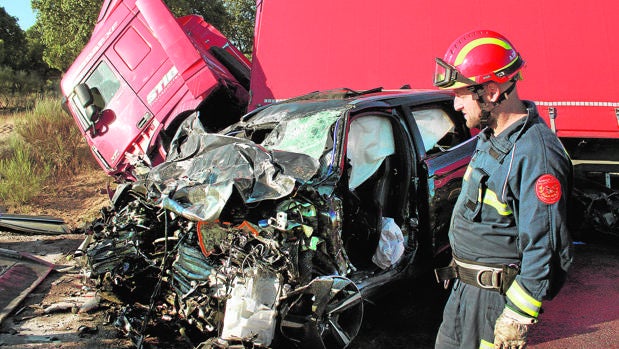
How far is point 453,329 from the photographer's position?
2342 mm

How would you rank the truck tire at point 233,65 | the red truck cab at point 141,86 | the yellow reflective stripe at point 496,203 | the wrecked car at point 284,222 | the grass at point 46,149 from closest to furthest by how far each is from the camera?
1. the yellow reflective stripe at point 496,203
2. the wrecked car at point 284,222
3. the red truck cab at point 141,86
4. the truck tire at point 233,65
5. the grass at point 46,149

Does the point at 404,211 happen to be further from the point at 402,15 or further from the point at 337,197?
the point at 402,15

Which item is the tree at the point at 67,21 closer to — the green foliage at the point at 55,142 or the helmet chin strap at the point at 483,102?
the green foliage at the point at 55,142

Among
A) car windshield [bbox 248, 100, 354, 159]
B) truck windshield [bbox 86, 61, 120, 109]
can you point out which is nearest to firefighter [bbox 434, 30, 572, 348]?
car windshield [bbox 248, 100, 354, 159]

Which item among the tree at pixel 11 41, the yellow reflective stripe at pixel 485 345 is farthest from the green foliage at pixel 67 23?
the yellow reflective stripe at pixel 485 345

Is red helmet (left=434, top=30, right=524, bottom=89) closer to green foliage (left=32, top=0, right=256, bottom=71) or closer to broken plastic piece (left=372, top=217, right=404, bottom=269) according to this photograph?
broken plastic piece (left=372, top=217, right=404, bottom=269)

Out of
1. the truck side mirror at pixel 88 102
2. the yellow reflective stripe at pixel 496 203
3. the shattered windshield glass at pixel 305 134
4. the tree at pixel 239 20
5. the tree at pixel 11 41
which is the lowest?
the yellow reflective stripe at pixel 496 203

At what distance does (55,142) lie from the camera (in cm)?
991

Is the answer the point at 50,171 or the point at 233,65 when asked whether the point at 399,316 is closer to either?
the point at 233,65

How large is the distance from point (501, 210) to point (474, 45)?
2.42 feet

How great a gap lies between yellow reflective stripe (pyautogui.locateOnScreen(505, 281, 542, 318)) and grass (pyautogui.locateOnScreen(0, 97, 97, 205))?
847 centimetres

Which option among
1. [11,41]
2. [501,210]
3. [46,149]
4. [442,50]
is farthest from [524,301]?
[11,41]

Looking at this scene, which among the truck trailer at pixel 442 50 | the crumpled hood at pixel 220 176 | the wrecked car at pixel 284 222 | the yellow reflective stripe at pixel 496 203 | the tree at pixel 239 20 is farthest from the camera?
the tree at pixel 239 20

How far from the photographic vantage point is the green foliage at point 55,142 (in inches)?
384
